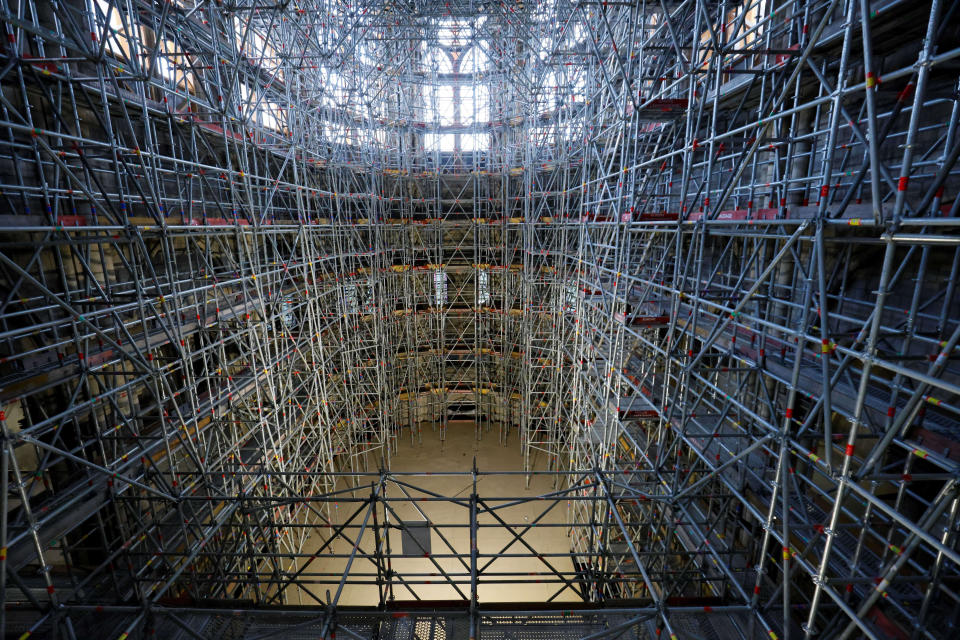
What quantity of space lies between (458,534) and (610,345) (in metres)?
6.37

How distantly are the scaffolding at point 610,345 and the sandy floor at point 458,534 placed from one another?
543 millimetres

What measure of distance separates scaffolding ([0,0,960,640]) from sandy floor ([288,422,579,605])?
54 cm

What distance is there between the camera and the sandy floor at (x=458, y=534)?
9.62m

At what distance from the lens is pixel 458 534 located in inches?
436

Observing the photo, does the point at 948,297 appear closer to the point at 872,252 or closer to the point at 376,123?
the point at 872,252

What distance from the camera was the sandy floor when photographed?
9.62m

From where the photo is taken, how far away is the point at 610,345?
7711 millimetres

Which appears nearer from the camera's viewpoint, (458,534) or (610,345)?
(610,345)

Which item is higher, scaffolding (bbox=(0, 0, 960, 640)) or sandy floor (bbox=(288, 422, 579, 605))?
scaffolding (bbox=(0, 0, 960, 640))

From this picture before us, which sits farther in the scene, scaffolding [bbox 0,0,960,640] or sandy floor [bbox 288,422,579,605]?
sandy floor [bbox 288,422,579,605]

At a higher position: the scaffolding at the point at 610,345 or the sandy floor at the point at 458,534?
the scaffolding at the point at 610,345

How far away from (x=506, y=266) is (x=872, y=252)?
10706 mm

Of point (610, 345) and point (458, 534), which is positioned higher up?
point (610, 345)

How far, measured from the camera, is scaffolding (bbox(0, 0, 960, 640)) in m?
3.88
